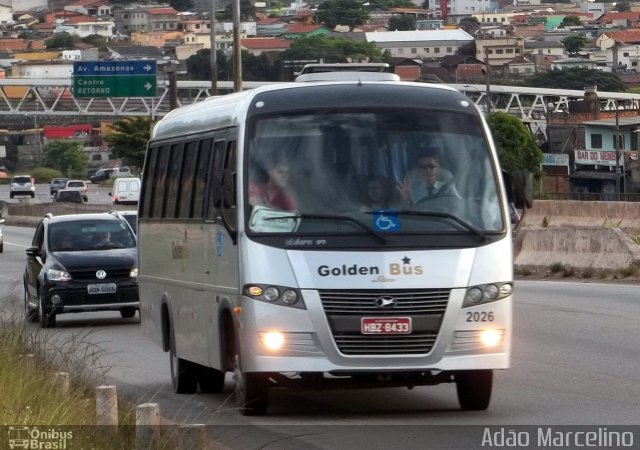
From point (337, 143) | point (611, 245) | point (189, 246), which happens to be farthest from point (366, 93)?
point (611, 245)

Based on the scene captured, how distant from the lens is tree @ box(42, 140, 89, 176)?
465 feet

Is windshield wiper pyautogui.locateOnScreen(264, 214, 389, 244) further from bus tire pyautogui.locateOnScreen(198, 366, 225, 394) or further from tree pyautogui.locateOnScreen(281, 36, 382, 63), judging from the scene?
tree pyautogui.locateOnScreen(281, 36, 382, 63)

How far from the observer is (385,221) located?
11.6 m

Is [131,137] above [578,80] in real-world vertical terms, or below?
above

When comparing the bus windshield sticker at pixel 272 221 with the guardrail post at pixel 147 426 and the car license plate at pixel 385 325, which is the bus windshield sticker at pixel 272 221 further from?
the guardrail post at pixel 147 426

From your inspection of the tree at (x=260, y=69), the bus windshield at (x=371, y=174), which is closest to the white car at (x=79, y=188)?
the tree at (x=260, y=69)

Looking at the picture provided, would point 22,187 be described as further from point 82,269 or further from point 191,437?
point 191,437

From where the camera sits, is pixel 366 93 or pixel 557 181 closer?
pixel 366 93

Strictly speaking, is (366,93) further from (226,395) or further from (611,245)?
(611,245)

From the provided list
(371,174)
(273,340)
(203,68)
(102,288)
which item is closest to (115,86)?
(102,288)

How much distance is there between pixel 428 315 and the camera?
37.0 feet

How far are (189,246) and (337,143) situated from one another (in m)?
2.11

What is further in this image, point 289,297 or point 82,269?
point 82,269

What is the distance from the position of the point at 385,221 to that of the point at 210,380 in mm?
3142
